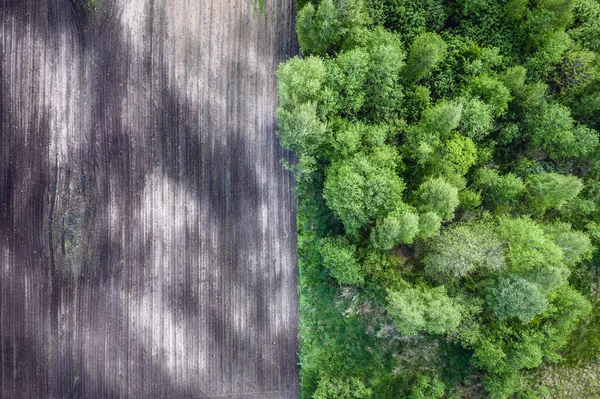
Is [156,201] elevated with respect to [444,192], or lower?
lower

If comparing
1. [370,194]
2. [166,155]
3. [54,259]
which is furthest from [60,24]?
[370,194]

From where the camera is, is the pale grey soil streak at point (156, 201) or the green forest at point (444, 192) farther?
the pale grey soil streak at point (156, 201)

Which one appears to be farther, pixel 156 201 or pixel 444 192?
pixel 156 201

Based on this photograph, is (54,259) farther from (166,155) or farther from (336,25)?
(336,25)

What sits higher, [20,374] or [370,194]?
[370,194]
